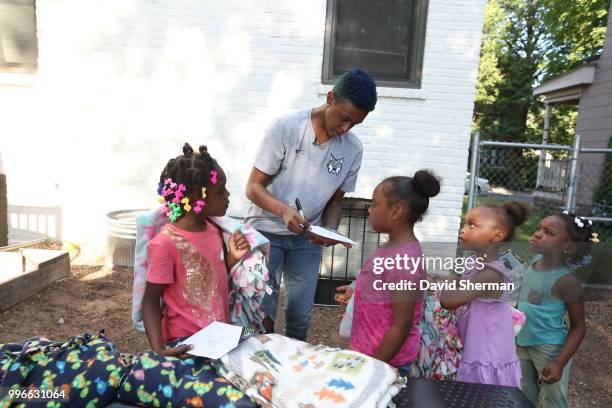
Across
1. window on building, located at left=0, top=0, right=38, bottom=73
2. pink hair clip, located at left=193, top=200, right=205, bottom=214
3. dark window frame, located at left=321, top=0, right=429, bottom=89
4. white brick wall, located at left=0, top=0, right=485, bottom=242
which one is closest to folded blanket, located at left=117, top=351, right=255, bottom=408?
pink hair clip, located at left=193, top=200, right=205, bottom=214

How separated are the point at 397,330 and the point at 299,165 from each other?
100 cm

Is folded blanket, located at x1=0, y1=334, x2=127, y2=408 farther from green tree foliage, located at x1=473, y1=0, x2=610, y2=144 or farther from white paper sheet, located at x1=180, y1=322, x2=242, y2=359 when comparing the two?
green tree foliage, located at x1=473, y1=0, x2=610, y2=144

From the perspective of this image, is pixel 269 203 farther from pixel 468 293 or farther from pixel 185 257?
pixel 468 293

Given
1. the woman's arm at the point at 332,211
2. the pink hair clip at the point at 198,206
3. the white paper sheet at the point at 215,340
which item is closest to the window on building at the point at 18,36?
the woman's arm at the point at 332,211

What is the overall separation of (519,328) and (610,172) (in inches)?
340

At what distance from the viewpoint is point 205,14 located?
17.0 ft

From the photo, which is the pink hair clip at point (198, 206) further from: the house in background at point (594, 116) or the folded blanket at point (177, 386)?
the house in background at point (594, 116)

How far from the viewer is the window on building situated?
18.3ft

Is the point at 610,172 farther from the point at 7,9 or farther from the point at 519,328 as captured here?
the point at 7,9

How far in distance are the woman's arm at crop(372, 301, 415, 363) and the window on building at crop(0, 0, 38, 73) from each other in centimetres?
570

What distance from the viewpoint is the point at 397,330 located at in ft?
5.98

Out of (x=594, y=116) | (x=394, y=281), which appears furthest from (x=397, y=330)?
(x=594, y=116)

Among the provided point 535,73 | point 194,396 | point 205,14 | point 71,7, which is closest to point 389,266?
point 194,396

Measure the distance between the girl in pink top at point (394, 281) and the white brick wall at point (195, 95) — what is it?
3.46 m
